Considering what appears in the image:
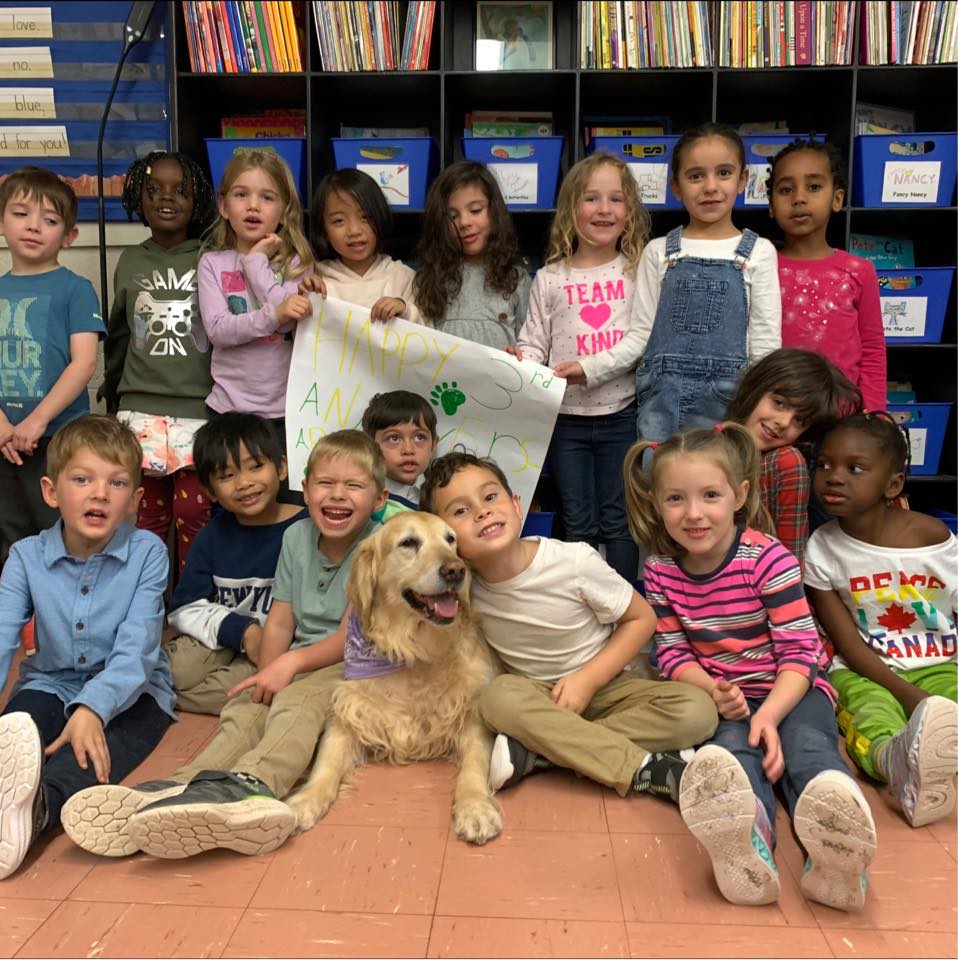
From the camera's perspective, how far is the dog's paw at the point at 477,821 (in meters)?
1.76

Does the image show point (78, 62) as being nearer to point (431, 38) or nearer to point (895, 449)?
point (431, 38)

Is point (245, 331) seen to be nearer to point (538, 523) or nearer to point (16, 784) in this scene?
point (538, 523)

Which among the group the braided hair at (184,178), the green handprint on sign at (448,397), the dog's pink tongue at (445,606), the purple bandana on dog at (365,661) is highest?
the braided hair at (184,178)

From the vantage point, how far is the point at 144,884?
162 centimetres

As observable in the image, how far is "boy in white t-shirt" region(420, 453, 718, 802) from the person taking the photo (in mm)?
1980

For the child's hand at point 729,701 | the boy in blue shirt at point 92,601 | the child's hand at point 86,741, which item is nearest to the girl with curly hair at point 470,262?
the boy in blue shirt at point 92,601

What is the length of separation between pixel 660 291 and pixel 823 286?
1.99 ft

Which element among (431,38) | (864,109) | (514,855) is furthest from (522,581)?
(864,109)

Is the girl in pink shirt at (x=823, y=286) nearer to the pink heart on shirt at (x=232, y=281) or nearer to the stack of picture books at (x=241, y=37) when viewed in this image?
the pink heart on shirt at (x=232, y=281)

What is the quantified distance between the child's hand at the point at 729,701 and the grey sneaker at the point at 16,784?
57.9 inches

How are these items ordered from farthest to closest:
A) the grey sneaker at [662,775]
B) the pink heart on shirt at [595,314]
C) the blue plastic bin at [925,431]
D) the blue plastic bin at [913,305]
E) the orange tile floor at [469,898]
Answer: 1. the blue plastic bin at [925,431]
2. the blue plastic bin at [913,305]
3. the pink heart on shirt at [595,314]
4. the grey sneaker at [662,775]
5. the orange tile floor at [469,898]

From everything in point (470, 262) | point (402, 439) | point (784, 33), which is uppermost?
point (784, 33)

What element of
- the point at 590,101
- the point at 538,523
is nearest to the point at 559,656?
the point at 538,523

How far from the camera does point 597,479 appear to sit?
310 centimetres
